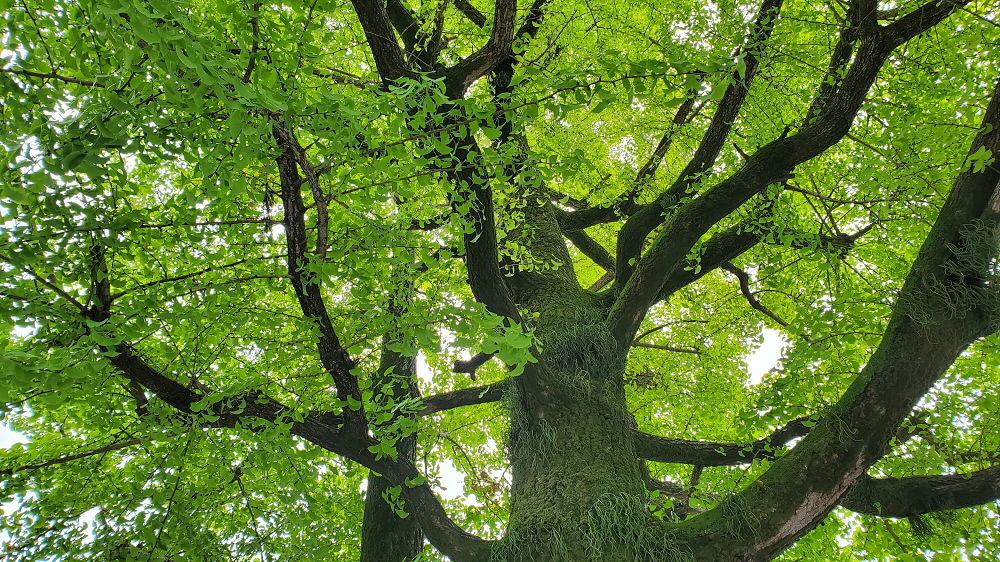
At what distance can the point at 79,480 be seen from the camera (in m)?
3.82

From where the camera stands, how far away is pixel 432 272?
3605mm

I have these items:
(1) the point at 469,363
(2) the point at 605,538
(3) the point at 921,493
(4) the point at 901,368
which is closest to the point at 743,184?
(4) the point at 901,368

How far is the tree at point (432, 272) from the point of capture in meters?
2.13

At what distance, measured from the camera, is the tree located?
6.98 ft

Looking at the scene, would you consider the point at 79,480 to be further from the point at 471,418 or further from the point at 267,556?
the point at 471,418

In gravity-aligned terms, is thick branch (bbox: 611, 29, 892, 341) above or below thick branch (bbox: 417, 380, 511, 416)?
above

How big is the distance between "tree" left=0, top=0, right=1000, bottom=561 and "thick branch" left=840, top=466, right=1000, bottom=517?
0.8 inches

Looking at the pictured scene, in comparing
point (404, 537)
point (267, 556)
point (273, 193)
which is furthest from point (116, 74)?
point (404, 537)

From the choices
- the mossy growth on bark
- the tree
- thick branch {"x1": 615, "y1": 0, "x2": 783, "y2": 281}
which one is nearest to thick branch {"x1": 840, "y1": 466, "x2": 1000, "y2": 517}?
the tree

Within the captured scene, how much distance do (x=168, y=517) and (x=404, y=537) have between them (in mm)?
2065

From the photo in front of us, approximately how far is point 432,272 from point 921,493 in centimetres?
387

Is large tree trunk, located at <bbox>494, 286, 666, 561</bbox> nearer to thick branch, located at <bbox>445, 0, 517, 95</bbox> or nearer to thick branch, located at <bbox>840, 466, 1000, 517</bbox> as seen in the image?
thick branch, located at <bbox>840, 466, 1000, 517</bbox>

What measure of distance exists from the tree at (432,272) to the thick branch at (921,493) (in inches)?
0.8

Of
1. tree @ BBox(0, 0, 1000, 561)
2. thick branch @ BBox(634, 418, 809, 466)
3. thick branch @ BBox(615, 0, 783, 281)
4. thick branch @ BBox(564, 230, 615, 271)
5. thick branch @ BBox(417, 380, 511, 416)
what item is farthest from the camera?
thick branch @ BBox(564, 230, 615, 271)
